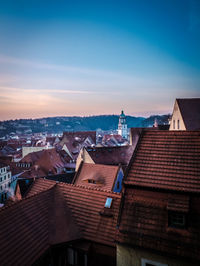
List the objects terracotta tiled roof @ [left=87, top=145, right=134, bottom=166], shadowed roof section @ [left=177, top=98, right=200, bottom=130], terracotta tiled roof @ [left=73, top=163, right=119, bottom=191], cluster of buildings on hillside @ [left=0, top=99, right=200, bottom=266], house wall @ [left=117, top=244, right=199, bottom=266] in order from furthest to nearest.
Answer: terracotta tiled roof @ [left=87, top=145, right=134, bottom=166]
shadowed roof section @ [left=177, top=98, right=200, bottom=130]
terracotta tiled roof @ [left=73, top=163, right=119, bottom=191]
cluster of buildings on hillside @ [left=0, top=99, right=200, bottom=266]
house wall @ [left=117, top=244, right=199, bottom=266]

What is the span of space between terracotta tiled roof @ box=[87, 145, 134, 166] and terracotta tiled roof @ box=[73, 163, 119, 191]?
6.88m

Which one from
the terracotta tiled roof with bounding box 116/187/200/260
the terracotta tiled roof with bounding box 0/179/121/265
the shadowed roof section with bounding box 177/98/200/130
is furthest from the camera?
the shadowed roof section with bounding box 177/98/200/130

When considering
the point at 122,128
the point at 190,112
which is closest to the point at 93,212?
the point at 190,112

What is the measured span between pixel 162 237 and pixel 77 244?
16.4 feet

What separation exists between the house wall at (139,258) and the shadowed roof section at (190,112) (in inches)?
897

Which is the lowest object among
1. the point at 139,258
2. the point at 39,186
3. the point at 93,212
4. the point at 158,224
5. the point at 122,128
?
the point at 139,258

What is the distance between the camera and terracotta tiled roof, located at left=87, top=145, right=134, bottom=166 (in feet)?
96.8

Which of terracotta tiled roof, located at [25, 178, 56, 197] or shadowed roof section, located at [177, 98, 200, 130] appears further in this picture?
shadowed roof section, located at [177, 98, 200, 130]

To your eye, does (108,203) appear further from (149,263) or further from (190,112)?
(190,112)

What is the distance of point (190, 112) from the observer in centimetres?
2903

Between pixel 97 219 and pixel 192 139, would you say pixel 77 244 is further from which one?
pixel 192 139

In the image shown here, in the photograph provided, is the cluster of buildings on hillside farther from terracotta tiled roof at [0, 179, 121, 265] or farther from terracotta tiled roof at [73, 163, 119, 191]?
terracotta tiled roof at [73, 163, 119, 191]

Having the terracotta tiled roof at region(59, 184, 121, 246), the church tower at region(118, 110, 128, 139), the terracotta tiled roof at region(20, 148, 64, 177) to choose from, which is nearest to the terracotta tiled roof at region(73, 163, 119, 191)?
the terracotta tiled roof at region(59, 184, 121, 246)

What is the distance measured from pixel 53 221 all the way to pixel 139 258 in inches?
211
